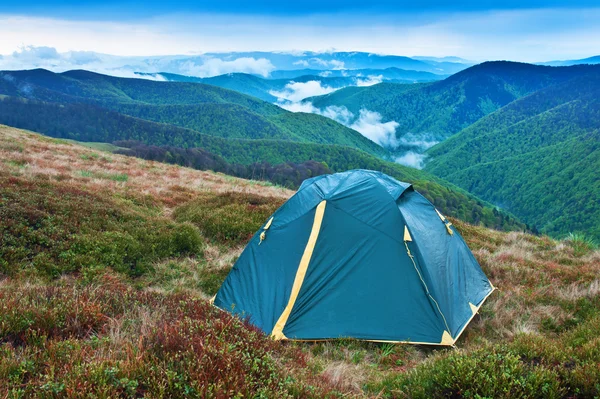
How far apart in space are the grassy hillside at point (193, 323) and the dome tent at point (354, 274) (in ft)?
1.63

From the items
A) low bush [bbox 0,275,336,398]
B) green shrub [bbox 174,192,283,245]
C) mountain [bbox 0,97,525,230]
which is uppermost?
low bush [bbox 0,275,336,398]

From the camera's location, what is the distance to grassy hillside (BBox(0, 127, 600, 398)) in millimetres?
3408

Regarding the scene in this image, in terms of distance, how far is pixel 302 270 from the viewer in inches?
292

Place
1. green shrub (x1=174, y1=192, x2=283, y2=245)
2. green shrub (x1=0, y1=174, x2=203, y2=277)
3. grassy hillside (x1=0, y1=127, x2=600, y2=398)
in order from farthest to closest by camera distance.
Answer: green shrub (x1=174, y1=192, x2=283, y2=245) < green shrub (x1=0, y1=174, x2=203, y2=277) < grassy hillside (x1=0, y1=127, x2=600, y2=398)

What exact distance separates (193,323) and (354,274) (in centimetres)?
382

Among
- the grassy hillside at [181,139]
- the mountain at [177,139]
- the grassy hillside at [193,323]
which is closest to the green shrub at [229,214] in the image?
the grassy hillside at [193,323]

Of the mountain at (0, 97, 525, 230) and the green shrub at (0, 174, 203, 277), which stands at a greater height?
the green shrub at (0, 174, 203, 277)

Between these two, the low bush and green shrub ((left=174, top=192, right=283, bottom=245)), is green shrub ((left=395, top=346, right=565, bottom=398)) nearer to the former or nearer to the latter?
the low bush

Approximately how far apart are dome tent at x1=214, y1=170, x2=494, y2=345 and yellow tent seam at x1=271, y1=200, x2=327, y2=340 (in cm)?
2

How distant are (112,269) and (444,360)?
7.36m

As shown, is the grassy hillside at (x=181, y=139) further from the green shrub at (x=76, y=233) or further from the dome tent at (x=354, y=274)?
the dome tent at (x=354, y=274)

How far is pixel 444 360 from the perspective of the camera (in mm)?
4781

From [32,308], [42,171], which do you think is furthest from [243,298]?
[42,171]

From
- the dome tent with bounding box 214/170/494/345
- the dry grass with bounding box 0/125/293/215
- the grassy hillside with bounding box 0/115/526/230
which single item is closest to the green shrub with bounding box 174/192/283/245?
the dry grass with bounding box 0/125/293/215
